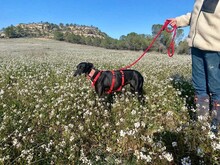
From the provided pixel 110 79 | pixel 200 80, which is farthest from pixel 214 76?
pixel 110 79

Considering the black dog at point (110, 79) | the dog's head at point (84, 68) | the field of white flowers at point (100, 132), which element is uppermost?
the dog's head at point (84, 68)

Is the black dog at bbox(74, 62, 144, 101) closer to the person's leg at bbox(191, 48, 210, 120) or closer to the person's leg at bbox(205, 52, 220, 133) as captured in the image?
the person's leg at bbox(191, 48, 210, 120)

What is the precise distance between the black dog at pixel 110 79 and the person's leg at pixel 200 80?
225cm

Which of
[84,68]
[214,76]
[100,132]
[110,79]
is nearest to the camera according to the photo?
[214,76]

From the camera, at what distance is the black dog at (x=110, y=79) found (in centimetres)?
758

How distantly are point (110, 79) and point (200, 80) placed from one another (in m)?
3.03

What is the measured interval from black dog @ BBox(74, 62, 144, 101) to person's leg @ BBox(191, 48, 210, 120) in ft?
7.40

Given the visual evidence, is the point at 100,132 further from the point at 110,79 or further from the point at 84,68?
the point at 84,68

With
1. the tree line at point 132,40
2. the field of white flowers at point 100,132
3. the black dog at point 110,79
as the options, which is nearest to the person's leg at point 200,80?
the field of white flowers at point 100,132

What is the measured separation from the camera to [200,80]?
526 cm

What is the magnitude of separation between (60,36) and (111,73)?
108480mm

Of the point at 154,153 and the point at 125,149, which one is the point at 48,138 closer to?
the point at 125,149

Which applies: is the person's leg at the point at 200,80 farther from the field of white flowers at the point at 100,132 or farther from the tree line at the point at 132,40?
the tree line at the point at 132,40

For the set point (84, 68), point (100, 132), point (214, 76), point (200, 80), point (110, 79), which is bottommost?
point (100, 132)
